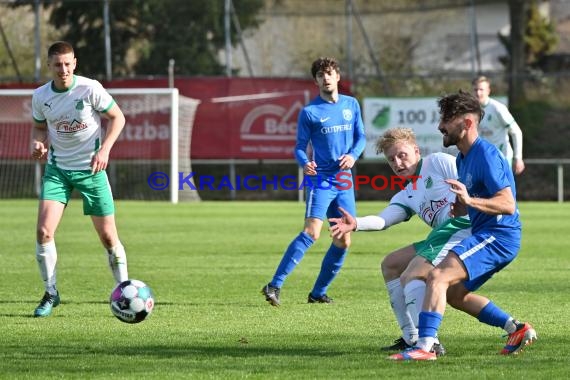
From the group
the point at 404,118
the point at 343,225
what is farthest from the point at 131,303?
the point at 404,118

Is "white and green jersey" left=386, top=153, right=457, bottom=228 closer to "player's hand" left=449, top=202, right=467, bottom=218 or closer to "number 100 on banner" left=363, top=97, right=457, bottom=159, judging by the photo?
"player's hand" left=449, top=202, right=467, bottom=218

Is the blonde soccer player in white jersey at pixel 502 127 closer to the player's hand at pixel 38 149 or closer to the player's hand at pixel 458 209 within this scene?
the player's hand at pixel 38 149

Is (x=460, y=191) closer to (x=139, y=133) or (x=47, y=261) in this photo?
(x=47, y=261)

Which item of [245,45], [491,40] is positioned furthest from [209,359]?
[491,40]

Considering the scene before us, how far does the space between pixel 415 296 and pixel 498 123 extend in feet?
27.9

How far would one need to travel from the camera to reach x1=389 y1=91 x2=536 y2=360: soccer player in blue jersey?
676cm

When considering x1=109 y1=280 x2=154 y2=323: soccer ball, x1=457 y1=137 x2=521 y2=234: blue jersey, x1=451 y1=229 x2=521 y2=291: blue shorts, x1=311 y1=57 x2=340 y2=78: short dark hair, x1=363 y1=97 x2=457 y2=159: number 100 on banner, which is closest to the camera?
x1=457 y1=137 x2=521 y2=234: blue jersey

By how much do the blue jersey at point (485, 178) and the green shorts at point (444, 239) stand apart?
22 centimetres

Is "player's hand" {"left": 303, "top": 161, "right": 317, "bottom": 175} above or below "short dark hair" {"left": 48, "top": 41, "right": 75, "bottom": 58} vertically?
below

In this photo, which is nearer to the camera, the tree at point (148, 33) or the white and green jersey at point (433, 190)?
the white and green jersey at point (433, 190)

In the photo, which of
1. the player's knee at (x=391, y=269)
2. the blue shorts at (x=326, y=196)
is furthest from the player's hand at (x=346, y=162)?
the player's knee at (x=391, y=269)

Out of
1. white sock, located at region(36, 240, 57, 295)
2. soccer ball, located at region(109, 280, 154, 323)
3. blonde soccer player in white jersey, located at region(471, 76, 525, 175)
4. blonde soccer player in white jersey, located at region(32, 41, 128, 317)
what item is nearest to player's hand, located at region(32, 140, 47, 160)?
blonde soccer player in white jersey, located at region(32, 41, 128, 317)

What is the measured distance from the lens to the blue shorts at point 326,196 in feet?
34.5

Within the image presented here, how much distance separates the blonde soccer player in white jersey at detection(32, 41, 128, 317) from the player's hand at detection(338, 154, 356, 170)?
213 centimetres
